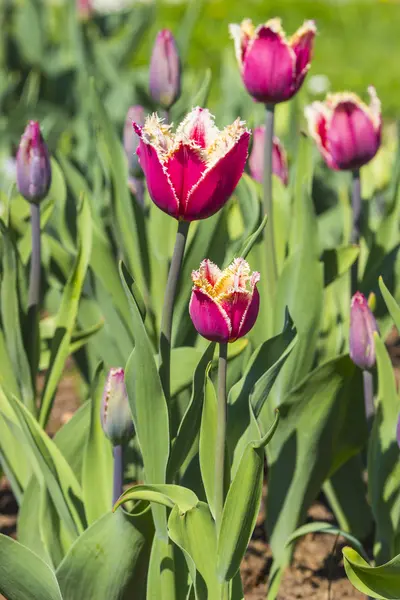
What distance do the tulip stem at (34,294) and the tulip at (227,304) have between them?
439mm

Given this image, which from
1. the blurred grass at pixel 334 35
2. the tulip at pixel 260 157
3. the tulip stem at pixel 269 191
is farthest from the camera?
the blurred grass at pixel 334 35

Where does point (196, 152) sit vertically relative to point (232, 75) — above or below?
below

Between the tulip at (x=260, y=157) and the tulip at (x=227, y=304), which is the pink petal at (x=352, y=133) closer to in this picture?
the tulip at (x=260, y=157)

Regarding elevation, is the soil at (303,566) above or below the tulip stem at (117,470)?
below

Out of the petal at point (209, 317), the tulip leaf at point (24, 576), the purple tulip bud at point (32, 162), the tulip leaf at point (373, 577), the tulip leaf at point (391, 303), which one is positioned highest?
the purple tulip bud at point (32, 162)

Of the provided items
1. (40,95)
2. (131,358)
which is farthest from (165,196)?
(40,95)

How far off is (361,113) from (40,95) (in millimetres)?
1995

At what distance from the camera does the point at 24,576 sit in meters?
1.21

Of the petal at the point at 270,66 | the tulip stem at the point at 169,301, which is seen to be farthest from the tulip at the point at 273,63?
the tulip stem at the point at 169,301

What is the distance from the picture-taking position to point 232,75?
2.58 meters

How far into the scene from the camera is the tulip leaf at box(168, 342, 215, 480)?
1202 mm

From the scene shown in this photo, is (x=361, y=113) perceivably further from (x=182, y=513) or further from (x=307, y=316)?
(x=182, y=513)

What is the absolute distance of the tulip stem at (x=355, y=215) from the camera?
155cm

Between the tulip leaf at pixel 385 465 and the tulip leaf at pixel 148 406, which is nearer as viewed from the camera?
the tulip leaf at pixel 148 406
